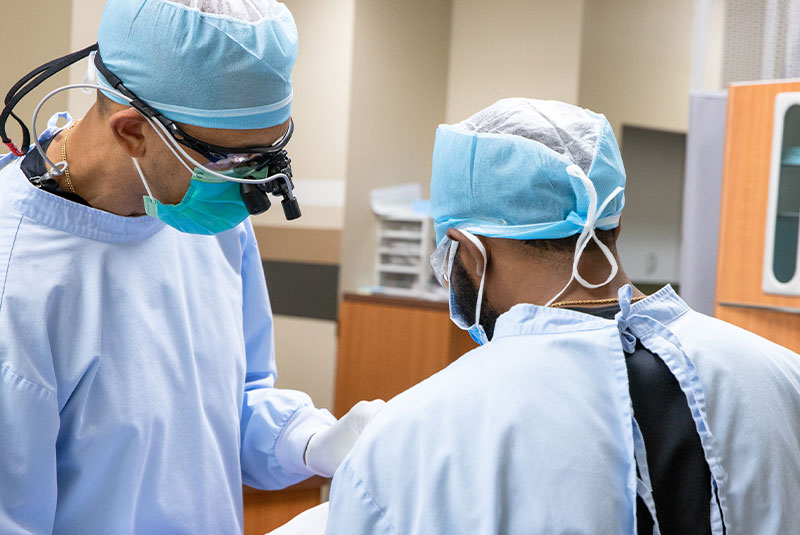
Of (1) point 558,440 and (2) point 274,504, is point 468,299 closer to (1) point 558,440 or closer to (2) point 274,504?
(1) point 558,440

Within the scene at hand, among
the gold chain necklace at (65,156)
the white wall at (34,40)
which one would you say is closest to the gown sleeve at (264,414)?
the gold chain necklace at (65,156)

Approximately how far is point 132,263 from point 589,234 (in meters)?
0.70

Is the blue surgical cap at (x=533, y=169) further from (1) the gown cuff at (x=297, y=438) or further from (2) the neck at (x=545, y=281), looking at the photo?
(1) the gown cuff at (x=297, y=438)

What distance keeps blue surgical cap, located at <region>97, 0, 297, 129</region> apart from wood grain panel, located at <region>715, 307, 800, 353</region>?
A: 7.07 feet

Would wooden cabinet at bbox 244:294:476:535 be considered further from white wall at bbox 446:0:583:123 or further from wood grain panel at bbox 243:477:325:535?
wood grain panel at bbox 243:477:325:535

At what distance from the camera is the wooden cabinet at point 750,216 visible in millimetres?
2781

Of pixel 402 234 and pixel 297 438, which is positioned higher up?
pixel 402 234

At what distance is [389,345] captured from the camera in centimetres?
439

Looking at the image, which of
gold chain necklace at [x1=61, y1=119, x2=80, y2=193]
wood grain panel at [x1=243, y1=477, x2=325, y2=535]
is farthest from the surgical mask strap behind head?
wood grain panel at [x1=243, y1=477, x2=325, y2=535]

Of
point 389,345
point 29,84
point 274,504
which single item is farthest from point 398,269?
point 29,84

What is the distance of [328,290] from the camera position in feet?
15.1

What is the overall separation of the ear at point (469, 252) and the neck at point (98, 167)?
1.58ft

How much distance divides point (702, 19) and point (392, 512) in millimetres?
2536

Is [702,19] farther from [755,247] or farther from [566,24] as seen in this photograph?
[566,24]
